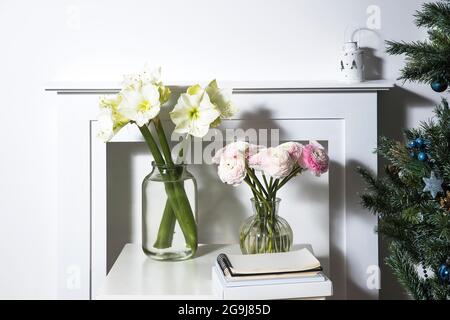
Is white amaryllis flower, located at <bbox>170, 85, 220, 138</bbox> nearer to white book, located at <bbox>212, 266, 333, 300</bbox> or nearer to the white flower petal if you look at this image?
the white flower petal

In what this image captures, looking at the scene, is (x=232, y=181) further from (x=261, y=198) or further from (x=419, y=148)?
(x=419, y=148)

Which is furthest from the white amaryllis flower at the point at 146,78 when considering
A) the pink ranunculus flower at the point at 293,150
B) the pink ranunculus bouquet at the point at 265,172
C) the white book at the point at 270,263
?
the white book at the point at 270,263

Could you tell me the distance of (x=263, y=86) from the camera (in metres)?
1.69

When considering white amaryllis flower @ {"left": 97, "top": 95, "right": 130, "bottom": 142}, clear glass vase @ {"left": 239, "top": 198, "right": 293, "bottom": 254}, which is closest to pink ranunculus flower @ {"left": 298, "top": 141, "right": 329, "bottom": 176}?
clear glass vase @ {"left": 239, "top": 198, "right": 293, "bottom": 254}

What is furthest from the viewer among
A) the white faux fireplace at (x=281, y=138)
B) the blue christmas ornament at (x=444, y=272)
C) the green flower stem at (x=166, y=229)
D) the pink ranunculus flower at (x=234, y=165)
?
the white faux fireplace at (x=281, y=138)

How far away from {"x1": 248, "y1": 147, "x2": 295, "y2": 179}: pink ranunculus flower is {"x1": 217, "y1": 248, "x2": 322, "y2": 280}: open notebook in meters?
0.19

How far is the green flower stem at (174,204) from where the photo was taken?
Result: 5.14ft

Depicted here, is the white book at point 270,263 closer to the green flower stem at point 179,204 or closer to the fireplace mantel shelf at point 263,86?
the green flower stem at point 179,204

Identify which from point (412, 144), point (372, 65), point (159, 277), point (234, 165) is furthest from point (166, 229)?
point (372, 65)

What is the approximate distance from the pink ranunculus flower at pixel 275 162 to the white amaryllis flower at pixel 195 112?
148 mm

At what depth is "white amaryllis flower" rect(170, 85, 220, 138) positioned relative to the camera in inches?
59.7

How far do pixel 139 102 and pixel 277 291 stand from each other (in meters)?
0.56
